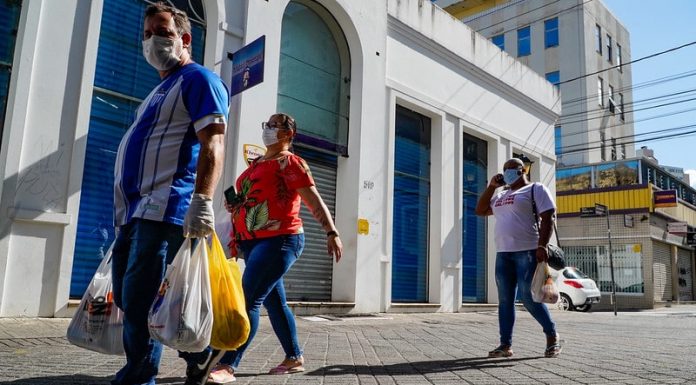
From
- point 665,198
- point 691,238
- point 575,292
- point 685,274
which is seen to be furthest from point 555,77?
point 575,292

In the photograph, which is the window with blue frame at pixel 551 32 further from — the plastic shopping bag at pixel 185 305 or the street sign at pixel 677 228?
the plastic shopping bag at pixel 185 305

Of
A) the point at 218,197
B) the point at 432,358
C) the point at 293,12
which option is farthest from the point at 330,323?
the point at 293,12

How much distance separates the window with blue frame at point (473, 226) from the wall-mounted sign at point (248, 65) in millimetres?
7356

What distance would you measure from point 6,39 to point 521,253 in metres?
6.16

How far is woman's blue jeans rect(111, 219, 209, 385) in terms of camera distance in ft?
8.39

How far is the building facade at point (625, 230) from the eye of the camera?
2523 cm

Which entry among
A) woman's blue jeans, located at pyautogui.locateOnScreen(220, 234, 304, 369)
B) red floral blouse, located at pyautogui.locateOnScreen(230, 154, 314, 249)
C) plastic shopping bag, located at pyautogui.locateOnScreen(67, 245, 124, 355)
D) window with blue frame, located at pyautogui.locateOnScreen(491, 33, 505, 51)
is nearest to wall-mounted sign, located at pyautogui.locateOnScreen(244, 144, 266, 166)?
red floral blouse, located at pyautogui.locateOnScreen(230, 154, 314, 249)

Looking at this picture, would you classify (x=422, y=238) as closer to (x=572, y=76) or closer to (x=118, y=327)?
(x=118, y=327)

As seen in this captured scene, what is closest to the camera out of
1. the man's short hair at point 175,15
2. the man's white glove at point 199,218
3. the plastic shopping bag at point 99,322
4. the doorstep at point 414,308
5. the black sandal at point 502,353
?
the man's white glove at point 199,218

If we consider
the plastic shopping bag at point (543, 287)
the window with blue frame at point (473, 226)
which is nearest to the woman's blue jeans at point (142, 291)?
the plastic shopping bag at point (543, 287)

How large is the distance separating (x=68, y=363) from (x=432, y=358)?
118 inches

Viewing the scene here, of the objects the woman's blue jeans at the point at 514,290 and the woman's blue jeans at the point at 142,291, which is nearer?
the woman's blue jeans at the point at 142,291

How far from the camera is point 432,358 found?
5.12m

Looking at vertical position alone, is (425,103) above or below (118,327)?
above
